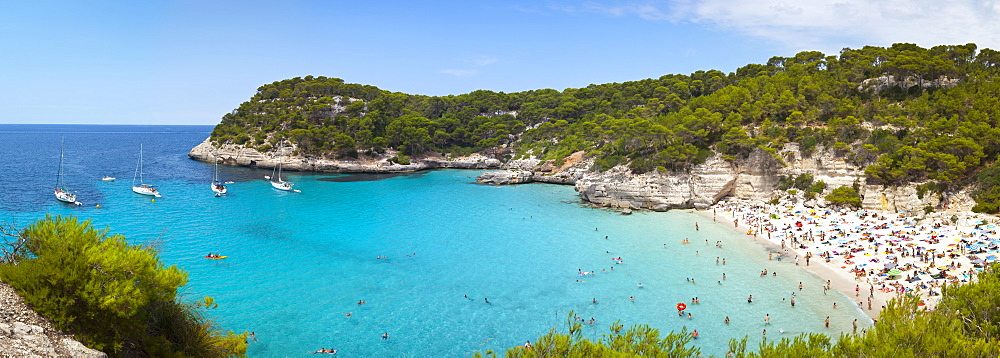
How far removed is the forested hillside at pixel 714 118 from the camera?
142 feet

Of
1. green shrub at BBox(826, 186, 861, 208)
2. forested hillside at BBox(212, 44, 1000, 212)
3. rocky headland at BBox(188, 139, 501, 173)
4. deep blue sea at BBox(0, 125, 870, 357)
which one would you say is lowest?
deep blue sea at BBox(0, 125, 870, 357)

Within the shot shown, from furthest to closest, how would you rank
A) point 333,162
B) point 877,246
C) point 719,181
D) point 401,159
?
point 401,159
point 333,162
point 719,181
point 877,246

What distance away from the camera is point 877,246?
107 feet

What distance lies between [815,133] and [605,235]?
26.3 meters

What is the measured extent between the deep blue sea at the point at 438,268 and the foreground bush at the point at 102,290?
515cm

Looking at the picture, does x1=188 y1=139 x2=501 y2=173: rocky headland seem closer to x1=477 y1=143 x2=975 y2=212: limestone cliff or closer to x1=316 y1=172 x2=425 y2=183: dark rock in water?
x1=316 y1=172 x2=425 y2=183: dark rock in water

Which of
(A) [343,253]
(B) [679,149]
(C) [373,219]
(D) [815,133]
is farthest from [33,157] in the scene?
(D) [815,133]

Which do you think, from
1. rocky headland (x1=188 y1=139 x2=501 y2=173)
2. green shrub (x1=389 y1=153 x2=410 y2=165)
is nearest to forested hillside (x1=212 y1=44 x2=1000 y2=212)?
rocky headland (x1=188 y1=139 x2=501 y2=173)

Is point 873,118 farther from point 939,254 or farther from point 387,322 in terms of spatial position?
point 387,322

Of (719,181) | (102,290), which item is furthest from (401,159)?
(102,290)

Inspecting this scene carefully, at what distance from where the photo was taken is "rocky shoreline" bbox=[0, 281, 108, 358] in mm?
9086

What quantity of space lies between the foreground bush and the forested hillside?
47.7 metres

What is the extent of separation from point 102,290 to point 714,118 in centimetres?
5501

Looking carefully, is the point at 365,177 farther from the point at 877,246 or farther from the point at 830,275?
the point at 877,246
